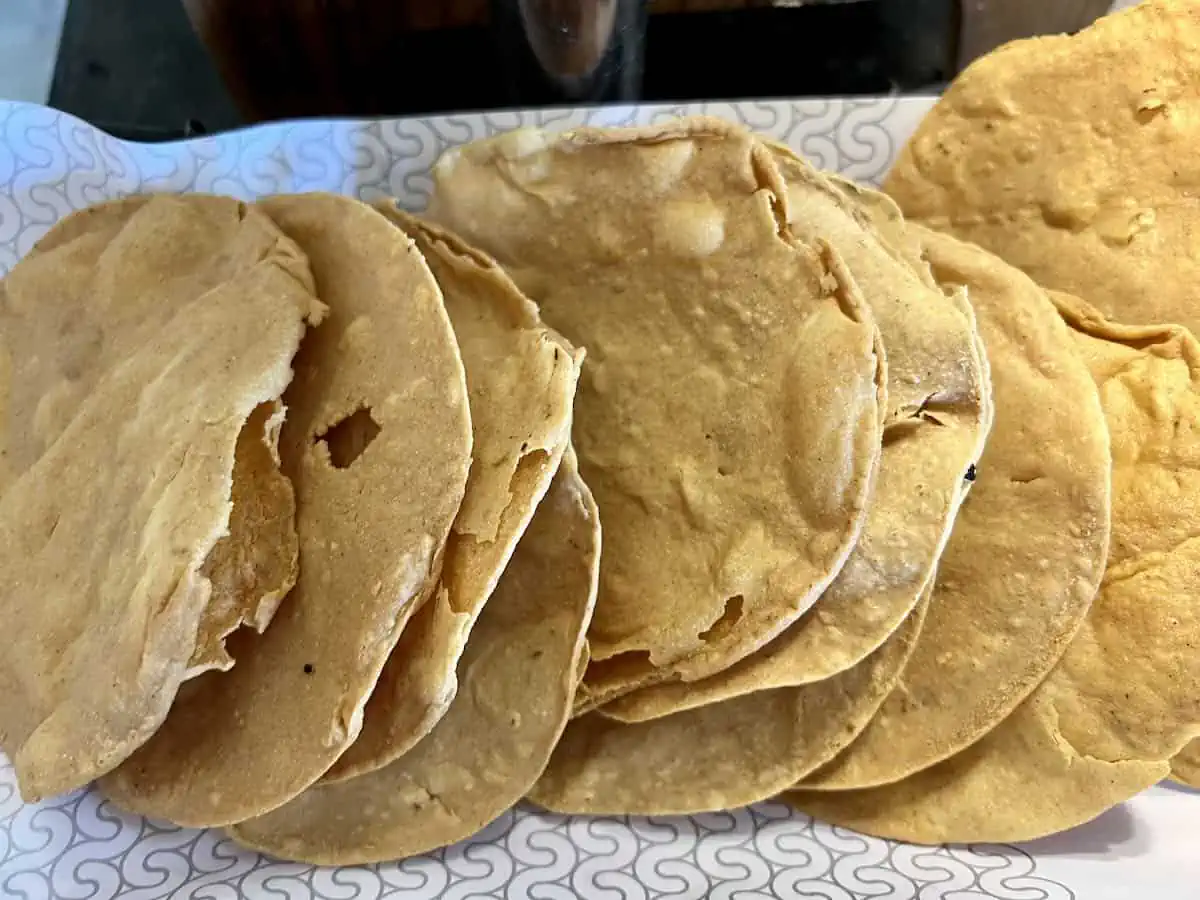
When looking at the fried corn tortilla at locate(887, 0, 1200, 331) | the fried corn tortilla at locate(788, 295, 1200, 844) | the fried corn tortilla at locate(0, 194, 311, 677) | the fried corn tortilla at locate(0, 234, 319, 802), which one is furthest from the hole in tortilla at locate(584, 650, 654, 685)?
the fried corn tortilla at locate(887, 0, 1200, 331)

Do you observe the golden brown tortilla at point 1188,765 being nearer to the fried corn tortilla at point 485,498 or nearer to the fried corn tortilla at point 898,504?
the fried corn tortilla at point 898,504

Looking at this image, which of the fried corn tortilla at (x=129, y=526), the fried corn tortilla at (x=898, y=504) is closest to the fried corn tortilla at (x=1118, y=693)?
the fried corn tortilla at (x=898, y=504)

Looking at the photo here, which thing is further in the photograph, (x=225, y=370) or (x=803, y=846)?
(x=803, y=846)

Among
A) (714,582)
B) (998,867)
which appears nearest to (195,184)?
(714,582)

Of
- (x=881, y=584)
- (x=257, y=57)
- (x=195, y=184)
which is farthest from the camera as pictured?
(x=257, y=57)

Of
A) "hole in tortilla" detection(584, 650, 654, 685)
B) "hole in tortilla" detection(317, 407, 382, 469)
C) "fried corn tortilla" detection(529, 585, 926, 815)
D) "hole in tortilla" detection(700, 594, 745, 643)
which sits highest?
"hole in tortilla" detection(317, 407, 382, 469)

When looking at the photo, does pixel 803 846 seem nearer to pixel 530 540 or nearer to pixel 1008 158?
pixel 530 540

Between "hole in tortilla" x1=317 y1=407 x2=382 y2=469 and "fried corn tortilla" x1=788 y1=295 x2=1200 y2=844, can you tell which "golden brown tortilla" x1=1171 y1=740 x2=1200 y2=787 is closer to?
"fried corn tortilla" x1=788 y1=295 x2=1200 y2=844
